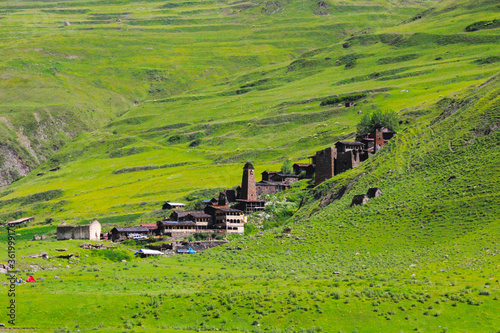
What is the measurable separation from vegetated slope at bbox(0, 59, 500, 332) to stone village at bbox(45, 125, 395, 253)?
43.1 feet

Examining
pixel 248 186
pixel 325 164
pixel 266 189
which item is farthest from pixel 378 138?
pixel 248 186

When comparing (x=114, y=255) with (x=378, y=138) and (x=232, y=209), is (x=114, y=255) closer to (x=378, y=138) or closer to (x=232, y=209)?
(x=232, y=209)

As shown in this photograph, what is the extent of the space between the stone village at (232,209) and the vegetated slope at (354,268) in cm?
1313

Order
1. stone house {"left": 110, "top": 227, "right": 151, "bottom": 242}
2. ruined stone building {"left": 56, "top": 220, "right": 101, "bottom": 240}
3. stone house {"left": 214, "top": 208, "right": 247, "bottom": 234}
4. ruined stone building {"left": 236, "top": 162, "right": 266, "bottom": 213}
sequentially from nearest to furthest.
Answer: ruined stone building {"left": 56, "top": 220, "right": 101, "bottom": 240}, stone house {"left": 110, "top": 227, "right": 151, "bottom": 242}, stone house {"left": 214, "top": 208, "right": 247, "bottom": 234}, ruined stone building {"left": 236, "top": 162, "right": 266, "bottom": 213}

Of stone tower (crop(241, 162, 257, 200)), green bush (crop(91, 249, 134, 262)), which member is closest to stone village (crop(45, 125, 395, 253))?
stone tower (crop(241, 162, 257, 200))

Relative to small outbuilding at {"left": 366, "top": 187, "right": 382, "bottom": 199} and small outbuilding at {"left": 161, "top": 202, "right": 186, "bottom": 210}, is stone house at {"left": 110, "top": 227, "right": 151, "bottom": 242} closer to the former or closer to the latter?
small outbuilding at {"left": 161, "top": 202, "right": 186, "bottom": 210}

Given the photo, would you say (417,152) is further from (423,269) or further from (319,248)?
(423,269)

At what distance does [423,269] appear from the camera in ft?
194

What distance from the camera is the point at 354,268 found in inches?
2520

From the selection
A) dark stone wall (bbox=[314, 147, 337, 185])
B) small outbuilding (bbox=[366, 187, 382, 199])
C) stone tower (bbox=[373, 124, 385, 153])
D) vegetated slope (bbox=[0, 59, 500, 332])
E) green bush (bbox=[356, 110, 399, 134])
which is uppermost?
green bush (bbox=[356, 110, 399, 134])

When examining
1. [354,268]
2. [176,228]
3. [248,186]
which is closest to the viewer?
[354,268]

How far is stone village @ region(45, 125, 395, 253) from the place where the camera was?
4367 inches

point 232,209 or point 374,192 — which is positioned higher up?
point 374,192

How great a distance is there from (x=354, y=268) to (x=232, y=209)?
54302mm
